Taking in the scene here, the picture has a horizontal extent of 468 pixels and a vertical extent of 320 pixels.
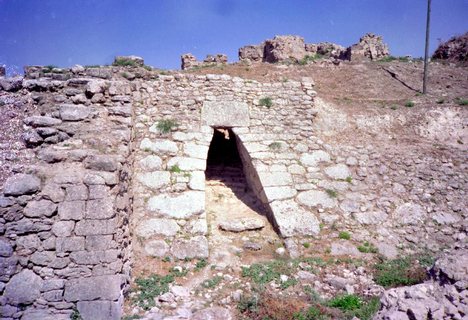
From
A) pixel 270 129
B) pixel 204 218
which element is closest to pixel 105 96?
pixel 204 218

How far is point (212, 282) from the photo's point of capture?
511 cm

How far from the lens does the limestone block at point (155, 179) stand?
652cm

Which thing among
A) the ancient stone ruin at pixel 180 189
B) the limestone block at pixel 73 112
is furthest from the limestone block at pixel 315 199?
the limestone block at pixel 73 112

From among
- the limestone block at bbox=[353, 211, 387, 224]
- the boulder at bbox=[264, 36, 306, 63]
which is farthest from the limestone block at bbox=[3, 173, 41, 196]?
the boulder at bbox=[264, 36, 306, 63]

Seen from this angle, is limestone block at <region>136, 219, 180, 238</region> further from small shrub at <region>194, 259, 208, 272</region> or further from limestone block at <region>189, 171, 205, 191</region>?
limestone block at <region>189, 171, 205, 191</region>

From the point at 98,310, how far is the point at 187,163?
342 cm

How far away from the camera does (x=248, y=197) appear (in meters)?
7.53

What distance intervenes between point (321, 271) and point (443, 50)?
1720 centimetres

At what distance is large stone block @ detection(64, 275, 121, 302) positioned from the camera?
4211mm

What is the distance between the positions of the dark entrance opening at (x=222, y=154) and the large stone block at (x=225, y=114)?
740 millimetres

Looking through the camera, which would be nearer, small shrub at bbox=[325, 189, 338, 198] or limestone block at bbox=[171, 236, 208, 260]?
limestone block at bbox=[171, 236, 208, 260]

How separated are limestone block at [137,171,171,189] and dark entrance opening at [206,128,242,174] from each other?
1.71 m

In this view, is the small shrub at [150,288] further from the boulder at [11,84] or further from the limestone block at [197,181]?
the boulder at [11,84]

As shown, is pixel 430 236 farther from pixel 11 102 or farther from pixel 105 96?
pixel 11 102
